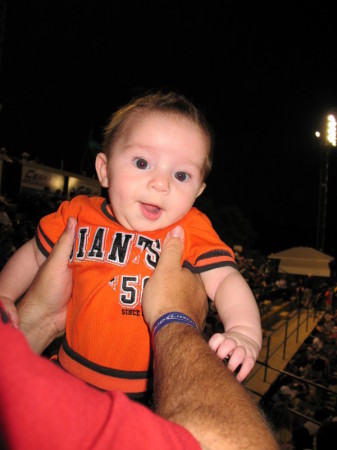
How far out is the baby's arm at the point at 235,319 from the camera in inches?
50.7

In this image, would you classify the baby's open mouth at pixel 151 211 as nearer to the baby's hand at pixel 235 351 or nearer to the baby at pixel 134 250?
the baby at pixel 134 250

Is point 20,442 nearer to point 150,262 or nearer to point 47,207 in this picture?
point 150,262

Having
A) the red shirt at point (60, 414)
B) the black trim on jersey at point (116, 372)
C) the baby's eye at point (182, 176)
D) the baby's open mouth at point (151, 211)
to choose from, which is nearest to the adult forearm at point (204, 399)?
the red shirt at point (60, 414)

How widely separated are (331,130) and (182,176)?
18917 millimetres

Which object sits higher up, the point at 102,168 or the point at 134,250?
the point at 102,168

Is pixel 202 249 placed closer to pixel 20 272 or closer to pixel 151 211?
pixel 151 211

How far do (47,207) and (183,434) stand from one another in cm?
1461

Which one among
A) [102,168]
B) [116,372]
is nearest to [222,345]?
[116,372]

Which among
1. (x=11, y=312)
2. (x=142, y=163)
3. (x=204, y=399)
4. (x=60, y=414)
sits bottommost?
(x=11, y=312)

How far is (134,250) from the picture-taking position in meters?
1.88

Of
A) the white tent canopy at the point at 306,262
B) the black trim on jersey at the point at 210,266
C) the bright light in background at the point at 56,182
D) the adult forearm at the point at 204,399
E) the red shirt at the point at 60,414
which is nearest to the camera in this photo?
the red shirt at the point at 60,414

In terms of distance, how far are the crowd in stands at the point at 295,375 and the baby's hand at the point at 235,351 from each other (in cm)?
258

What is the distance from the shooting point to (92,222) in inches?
81.8

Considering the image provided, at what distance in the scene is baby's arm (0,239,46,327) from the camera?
197 centimetres
